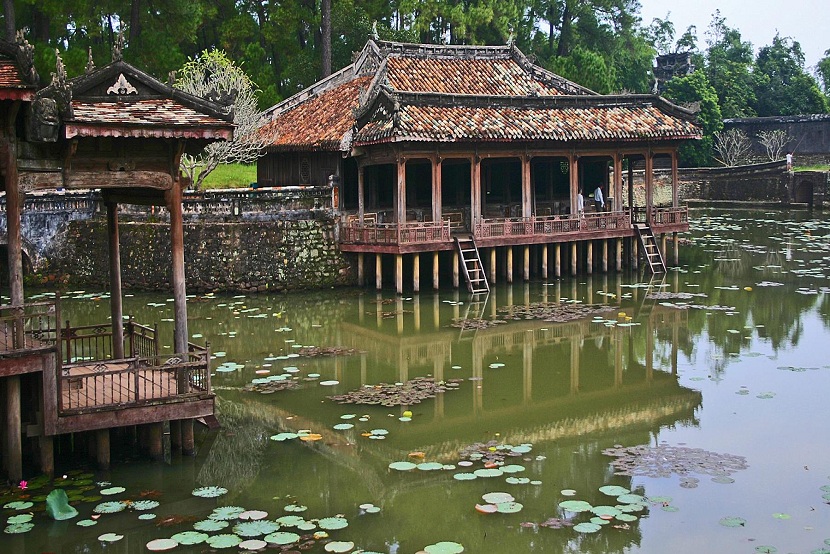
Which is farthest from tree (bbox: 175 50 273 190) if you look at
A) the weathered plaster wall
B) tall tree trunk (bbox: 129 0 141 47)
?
the weathered plaster wall

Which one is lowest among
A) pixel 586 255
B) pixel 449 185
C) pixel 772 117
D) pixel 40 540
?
pixel 40 540

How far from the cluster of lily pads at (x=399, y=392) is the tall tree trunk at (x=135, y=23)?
25.6 meters

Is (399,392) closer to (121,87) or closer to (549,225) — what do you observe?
(121,87)

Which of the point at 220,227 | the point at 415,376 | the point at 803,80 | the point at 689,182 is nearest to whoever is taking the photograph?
the point at 415,376

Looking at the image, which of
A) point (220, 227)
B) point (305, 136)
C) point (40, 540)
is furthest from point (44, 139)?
point (305, 136)

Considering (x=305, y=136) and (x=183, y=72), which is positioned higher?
(x=183, y=72)

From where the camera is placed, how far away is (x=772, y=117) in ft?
196

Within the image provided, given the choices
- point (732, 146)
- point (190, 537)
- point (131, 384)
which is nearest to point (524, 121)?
point (131, 384)

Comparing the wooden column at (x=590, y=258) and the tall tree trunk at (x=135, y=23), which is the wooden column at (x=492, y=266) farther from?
the tall tree trunk at (x=135, y=23)

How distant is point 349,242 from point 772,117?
3937cm

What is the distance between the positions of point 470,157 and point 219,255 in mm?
6964

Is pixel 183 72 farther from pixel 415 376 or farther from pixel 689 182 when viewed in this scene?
pixel 689 182

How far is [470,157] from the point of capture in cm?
2791

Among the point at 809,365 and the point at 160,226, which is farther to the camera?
the point at 160,226
